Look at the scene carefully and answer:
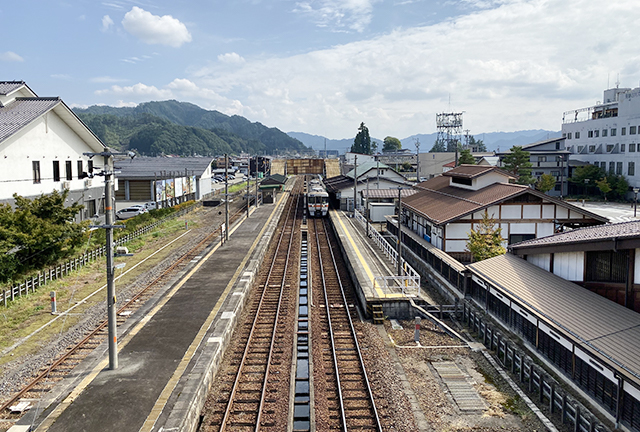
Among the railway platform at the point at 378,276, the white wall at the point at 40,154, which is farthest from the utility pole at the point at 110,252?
the white wall at the point at 40,154

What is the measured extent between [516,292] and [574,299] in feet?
5.44

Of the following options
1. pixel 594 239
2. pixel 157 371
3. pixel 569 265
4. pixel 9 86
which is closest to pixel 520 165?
pixel 569 265

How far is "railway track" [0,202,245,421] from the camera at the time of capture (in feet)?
36.6

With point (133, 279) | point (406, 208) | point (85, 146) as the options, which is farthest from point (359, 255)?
point (85, 146)

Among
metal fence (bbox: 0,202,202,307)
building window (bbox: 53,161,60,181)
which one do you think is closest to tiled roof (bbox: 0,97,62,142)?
building window (bbox: 53,161,60,181)

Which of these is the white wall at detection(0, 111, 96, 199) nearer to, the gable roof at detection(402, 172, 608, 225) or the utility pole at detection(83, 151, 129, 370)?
the utility pole at detection(83, 151, 129, 370)

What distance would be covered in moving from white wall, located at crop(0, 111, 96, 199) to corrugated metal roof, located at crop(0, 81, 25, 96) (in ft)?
10.2

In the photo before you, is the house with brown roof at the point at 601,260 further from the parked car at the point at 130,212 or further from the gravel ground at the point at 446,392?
the parked car at the point at 130,212

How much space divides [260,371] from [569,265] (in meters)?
10.2

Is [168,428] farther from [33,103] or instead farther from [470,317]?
[33,103]

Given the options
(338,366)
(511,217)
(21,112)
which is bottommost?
(338,366)

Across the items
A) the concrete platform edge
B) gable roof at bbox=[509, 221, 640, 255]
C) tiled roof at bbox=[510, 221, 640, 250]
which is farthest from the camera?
tiled roof at bbox=[510, 221, 640, 250]

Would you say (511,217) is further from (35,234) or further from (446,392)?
(35,234)

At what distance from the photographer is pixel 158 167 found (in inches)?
2292
